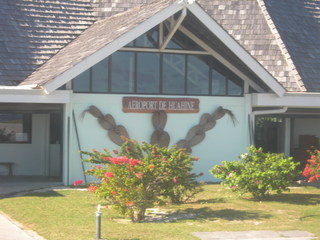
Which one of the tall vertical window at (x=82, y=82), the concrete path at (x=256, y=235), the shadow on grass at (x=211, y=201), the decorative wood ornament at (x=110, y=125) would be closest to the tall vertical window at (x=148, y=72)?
the decorative wood ornament at (x=110, y=125)

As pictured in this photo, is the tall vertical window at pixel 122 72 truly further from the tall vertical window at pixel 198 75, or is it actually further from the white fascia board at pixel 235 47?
the white fascia board at pixel 235 47

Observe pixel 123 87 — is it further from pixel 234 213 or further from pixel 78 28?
pixel 234 213

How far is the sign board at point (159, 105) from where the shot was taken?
18281mm

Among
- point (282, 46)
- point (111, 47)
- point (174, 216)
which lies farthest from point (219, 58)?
point (174, 216)

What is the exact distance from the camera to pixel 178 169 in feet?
42.3

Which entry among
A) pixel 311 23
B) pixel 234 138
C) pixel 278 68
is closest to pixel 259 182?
pixel 234 138

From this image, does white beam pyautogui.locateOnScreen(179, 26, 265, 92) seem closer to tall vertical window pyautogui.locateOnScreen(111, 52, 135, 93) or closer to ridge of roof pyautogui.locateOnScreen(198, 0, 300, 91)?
ridge of roof pyautogui.locateOnScreen(198, 0, 300, 91)

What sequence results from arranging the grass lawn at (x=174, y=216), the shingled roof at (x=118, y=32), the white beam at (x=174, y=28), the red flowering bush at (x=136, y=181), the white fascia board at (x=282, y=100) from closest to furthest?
the grass lawn at (x=174, y=216)
the red flowering bush at (x=136, y=181)
the white beam at (x=174, y=28)
the shingled roof at (x=118, y=32)
the white fascia board at (x=282, y=100)

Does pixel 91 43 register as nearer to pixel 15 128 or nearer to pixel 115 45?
pixel 115 45

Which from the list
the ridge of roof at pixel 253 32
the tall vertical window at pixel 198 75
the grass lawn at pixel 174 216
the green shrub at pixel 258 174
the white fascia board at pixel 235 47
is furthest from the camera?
the ridge of roof at pixel 253 32

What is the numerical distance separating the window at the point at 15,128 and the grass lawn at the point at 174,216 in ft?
18.1

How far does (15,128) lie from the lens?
21203 millimetres

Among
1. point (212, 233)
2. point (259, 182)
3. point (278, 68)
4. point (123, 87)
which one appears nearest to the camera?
point (212, 233)

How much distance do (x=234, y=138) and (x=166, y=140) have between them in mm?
2308
